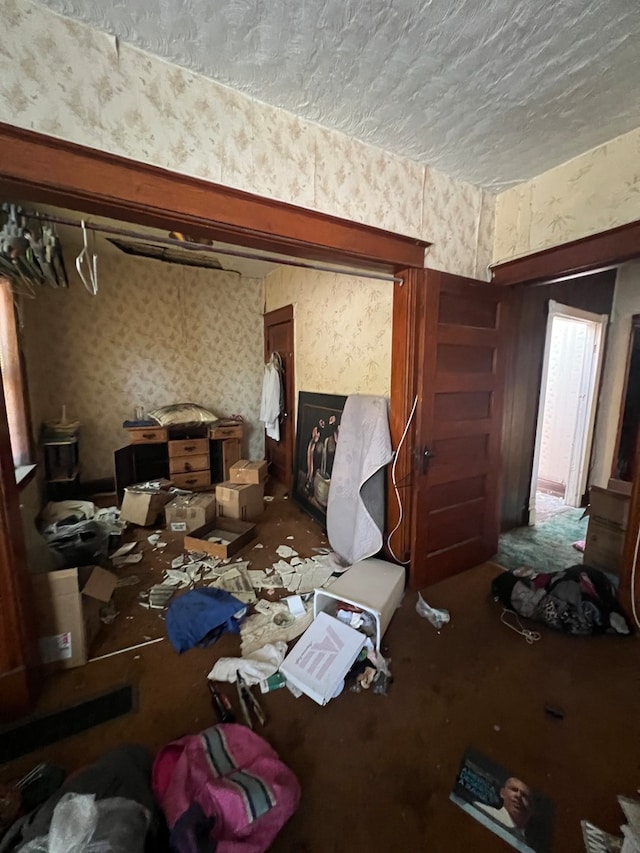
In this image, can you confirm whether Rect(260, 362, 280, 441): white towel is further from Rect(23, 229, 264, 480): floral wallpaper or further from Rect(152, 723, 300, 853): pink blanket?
Rect(152, 723, 300, 853): pink blanket

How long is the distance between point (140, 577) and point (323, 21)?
300 cm

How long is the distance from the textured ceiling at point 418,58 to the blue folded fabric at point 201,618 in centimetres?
247

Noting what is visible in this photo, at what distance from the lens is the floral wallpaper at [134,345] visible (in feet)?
12.4

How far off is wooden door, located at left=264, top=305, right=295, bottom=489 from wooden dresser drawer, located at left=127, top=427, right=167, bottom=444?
1.33 metres

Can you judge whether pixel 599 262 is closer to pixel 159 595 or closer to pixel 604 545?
pixel 604 545

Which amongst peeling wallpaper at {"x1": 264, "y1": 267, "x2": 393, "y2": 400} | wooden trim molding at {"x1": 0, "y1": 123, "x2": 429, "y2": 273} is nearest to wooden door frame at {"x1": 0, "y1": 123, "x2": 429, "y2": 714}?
wooden trim molding at {"x1": 0, "y1": 123, "x2": 429, "y2": 273}

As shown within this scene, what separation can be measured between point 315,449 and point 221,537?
1147 mm

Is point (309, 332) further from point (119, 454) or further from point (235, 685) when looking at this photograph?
point (235, 685)

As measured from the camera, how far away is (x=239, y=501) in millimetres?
3244

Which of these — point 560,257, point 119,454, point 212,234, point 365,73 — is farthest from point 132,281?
point 560,257

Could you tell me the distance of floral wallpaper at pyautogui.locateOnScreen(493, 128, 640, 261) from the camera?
1742mm

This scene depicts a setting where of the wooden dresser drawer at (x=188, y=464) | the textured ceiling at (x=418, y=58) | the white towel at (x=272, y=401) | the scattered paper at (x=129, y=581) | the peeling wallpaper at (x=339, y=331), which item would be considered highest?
the textured ceiling at (x=418, y=58)

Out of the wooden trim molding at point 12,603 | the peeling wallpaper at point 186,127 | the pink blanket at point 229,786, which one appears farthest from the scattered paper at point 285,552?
the peeling wallpaper at point 186,127

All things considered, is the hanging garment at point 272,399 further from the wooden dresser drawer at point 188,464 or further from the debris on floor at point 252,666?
the debris on floor at point 252,666
